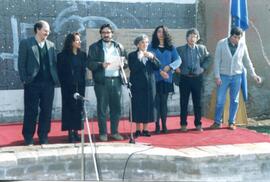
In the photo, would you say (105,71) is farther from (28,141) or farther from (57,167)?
(57,167)

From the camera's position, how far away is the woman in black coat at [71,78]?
7.43 metres

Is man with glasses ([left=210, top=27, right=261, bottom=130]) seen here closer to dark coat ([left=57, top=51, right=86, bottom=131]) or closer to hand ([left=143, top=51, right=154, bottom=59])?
hand ([left=143, top=51, right=154, bottom=59])

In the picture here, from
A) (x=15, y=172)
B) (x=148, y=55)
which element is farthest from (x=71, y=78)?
(x=15, y=172)

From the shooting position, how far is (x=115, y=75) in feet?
25.1

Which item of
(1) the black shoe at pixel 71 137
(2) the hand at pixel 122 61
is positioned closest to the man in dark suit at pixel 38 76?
(1) the black shoe at pixel 71 137

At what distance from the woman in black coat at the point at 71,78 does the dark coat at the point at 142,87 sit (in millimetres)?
765

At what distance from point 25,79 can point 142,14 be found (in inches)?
148

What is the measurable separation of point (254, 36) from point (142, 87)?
389 cm

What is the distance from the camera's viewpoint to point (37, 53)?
708 cm

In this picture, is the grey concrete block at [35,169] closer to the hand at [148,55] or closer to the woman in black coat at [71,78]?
the woman in black coat at [71,78]

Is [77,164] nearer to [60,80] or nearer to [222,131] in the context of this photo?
[60,80]

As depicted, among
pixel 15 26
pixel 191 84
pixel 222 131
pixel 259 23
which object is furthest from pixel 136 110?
pixel 259 23

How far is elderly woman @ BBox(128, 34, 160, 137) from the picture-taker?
25.5 feet

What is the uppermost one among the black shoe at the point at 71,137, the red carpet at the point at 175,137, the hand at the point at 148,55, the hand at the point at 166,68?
the hand at the point at 148,55
